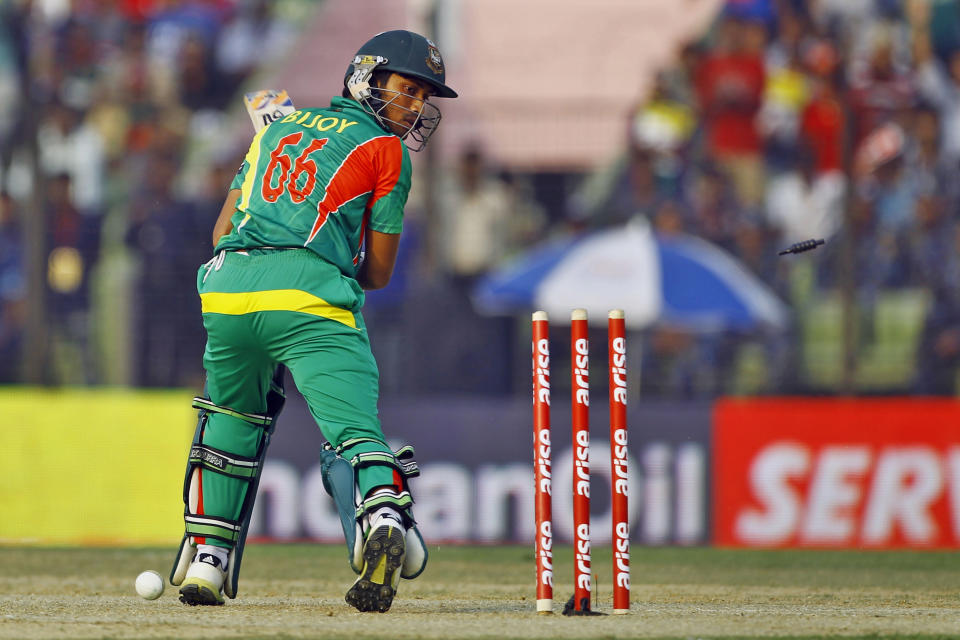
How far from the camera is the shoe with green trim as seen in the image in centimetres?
552

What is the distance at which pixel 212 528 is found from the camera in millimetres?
6215

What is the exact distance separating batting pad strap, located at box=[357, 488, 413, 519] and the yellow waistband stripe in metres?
0.62

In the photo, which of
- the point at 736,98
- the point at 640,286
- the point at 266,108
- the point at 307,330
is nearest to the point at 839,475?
the point at 640,286

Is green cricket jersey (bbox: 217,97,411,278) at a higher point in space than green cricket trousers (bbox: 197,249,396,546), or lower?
higher

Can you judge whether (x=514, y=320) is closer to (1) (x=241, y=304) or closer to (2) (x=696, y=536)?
(2) (x=696, y=536)

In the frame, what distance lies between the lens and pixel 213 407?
243 inches

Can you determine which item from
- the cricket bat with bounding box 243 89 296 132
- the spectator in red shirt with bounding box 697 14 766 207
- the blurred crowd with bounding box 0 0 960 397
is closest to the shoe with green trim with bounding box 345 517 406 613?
the cricket bat with bounding box 243 89 296 132

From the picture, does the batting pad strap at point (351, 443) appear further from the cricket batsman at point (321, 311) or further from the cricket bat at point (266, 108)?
the cricket bat at point (266, 108)

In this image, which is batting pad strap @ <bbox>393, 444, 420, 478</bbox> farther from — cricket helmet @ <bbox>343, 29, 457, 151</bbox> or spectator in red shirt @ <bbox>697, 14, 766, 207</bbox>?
spectator in red shirt @ <bbox>697, 14, 766, 207</bbox>

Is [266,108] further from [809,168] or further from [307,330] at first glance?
[809,168]

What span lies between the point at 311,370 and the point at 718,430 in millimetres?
6536

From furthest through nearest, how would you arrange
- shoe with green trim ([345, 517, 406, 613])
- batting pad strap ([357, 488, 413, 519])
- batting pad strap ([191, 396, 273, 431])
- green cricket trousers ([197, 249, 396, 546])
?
batting pad strap ([191, 396, 273, 431]), green cricket trousers ([197, 249, 396, 546]), batting pad strap ([357, 488, 413, 519]), shoe with green trim ([345, 517, 406, 613])

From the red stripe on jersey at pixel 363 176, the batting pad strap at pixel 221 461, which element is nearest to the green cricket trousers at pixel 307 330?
the red stripe on jersey at pixel 363 176

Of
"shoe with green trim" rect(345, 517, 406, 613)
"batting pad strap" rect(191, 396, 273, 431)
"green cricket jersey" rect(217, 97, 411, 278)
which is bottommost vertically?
"shoe with green trim" rect(345, 517, 406, 613)
